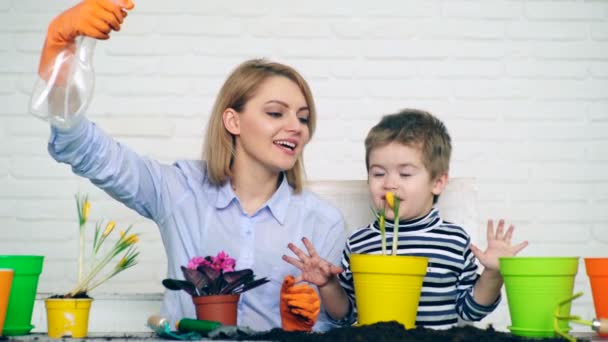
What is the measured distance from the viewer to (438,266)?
6.45ft

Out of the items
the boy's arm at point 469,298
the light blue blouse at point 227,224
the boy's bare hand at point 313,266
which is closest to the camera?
the boy's bare hand at point 313,266

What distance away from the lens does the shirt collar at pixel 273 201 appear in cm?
221

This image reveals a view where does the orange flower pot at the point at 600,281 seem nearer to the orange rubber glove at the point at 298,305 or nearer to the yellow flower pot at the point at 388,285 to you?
the yellow flower pot at the point at 388,285

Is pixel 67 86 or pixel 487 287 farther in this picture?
pixel 487 287

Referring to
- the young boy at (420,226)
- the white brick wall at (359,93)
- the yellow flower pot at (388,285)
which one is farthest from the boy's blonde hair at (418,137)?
the white brick wall at (359,93)

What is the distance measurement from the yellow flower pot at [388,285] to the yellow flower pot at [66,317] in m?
0.45

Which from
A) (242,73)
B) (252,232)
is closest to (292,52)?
(242,73)

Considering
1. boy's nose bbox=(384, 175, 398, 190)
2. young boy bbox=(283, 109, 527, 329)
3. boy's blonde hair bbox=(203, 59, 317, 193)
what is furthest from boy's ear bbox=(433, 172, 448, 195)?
boy's blonde hair bbox=(203, 59, 317, 193)

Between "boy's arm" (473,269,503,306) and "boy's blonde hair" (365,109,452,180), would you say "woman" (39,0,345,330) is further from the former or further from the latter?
"boy's arm" (473,269,503,306)

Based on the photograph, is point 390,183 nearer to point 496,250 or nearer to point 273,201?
point 273,201

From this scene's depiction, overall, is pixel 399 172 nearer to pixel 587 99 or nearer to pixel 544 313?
pixel 544 313

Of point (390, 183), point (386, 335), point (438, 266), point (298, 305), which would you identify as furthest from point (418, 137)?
point (386, 335)

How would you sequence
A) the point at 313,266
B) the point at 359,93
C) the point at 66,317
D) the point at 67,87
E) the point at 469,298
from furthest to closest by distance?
the point at 359,93, the point at 469,298, the point at 313,266, the point at 67,87, the point at 66,317

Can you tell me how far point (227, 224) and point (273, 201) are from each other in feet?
0.44
